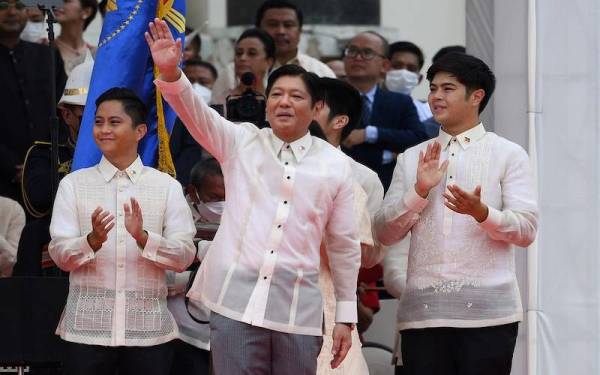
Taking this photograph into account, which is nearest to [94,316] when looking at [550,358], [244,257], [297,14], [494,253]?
[244,257]

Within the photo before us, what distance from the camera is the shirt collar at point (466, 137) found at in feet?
18.6

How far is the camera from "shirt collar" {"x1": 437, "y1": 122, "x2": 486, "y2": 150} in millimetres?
5656

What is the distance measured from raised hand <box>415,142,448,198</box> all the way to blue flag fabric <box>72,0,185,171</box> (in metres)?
1.64

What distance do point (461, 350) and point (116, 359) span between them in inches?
56.8

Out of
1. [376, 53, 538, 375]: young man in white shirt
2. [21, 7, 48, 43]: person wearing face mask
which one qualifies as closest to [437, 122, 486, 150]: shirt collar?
[376, 53, 538, 375]: young man in white shirt

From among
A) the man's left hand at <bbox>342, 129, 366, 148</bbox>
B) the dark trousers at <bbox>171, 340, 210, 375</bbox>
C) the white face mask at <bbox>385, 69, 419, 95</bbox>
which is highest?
the white face mask at <bbox>385, 69, 419, 95</bbox>

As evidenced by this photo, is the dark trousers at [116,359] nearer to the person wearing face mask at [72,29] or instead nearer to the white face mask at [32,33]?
the person wearing face mask at [72,29]

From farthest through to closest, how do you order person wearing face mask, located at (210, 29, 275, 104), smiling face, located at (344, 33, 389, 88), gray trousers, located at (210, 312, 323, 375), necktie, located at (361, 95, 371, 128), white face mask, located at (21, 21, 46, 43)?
white face mask, located at (21, 21, 46, 43), smiling face, located at (344, 33, 389, 88), necktie, located at (361, 95, 371, 128), person wearing face mask, located at (210, 29, 275, 104), gray trousers, located at (210, 312, 323, 375)

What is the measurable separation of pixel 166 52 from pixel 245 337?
1.08m

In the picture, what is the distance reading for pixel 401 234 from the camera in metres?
5.63

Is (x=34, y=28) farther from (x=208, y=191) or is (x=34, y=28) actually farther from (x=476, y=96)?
(x=476, y=96)

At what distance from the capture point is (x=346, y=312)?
5.10m

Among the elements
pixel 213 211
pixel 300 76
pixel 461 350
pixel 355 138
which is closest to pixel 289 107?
pixel 300 76

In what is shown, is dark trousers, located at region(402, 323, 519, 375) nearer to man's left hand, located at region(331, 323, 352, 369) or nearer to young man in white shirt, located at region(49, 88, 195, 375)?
man's left hand, located at region(331, 323, 352, 369)
